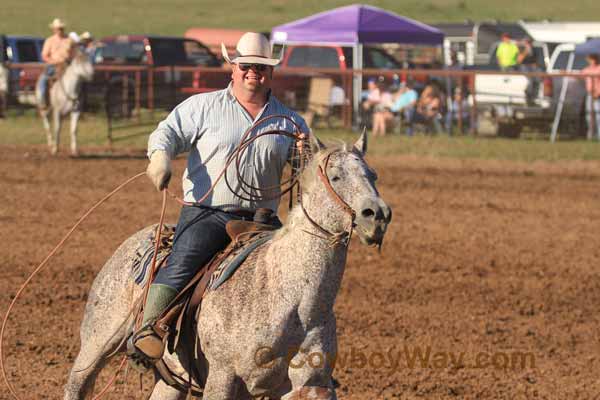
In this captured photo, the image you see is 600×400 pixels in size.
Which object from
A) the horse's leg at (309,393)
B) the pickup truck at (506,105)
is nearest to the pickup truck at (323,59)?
the pickup truck at (506,105)

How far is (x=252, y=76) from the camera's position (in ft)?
17.2

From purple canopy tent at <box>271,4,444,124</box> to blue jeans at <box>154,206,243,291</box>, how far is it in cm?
1911

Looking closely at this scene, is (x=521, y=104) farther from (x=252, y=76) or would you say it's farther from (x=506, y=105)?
(x=252, y=76)

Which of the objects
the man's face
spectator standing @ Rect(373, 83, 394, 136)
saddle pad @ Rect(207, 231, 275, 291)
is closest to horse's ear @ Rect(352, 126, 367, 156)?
saddle pad @ Rect(207, 231, 275, 291)

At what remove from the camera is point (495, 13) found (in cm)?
5838

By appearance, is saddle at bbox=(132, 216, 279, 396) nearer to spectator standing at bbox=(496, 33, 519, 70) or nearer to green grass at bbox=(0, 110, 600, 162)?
green grass at bbox=(0, 110, 600, 162)

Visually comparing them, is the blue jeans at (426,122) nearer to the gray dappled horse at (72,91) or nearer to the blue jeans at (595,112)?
the blue jeans at (595,112)

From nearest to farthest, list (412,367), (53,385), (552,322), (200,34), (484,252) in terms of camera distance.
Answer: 1. (53,385)
2. (412,367)
3. (552,322)
4. (484,252)
5. (200,34)

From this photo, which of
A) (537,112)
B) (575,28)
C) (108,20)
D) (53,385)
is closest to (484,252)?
(53,385)

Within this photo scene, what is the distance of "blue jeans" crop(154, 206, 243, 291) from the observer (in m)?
5.12

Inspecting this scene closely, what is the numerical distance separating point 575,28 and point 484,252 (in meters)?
22.4

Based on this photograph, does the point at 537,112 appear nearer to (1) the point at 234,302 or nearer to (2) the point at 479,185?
(2) the point at 479,185

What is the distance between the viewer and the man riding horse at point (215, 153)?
5.14 m

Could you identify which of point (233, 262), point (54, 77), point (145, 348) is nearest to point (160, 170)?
point (233, 262)
